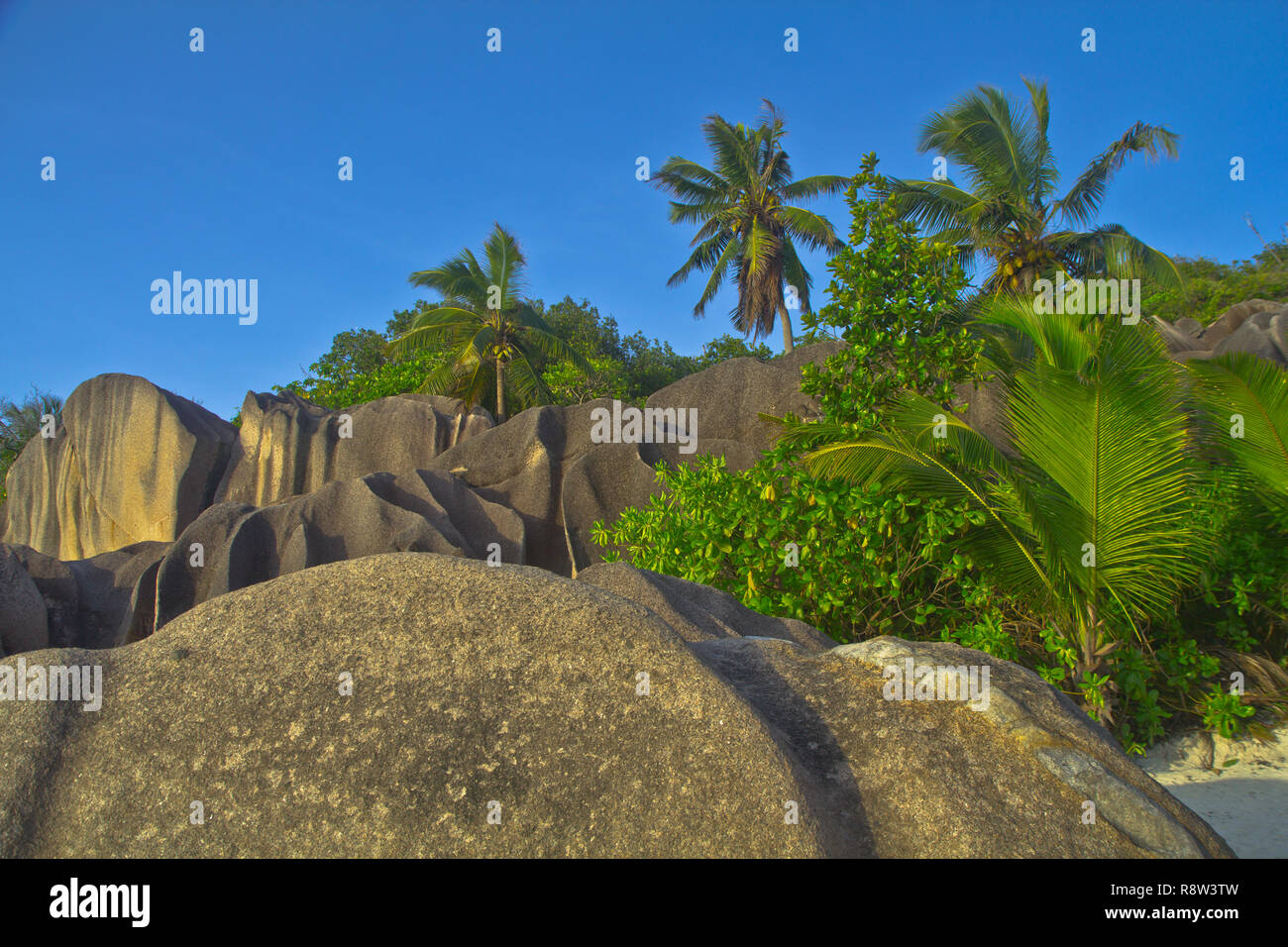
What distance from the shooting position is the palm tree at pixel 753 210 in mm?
24938

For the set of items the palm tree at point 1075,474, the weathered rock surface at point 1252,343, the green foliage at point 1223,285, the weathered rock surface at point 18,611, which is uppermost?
the green foliage at point 1223,285

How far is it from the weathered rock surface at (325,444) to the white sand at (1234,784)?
1470 centimetres

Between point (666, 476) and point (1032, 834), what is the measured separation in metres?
6.98

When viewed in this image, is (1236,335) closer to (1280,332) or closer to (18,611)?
(1280,332)

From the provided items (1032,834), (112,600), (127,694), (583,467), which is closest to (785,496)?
(1032,834)

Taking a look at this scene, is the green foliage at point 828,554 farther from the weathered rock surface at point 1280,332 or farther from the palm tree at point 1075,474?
the weathered rock surface at point 1280,332

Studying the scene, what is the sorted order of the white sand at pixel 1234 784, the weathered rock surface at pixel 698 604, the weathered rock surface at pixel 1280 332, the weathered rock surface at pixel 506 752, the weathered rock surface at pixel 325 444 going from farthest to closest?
the weathered rock surface at pixel 325 444 → the weathered rock surface at pixel 1280 332 → the white sand at pixel 1234 784 → the weathered rock surface at pixel 698 604 → the weathered rock surface at pixel 506 752

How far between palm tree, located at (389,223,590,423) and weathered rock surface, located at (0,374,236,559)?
553 cm

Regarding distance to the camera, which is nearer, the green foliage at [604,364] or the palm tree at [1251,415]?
the palm tree at [1251,415]

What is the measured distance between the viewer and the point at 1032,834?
253cm

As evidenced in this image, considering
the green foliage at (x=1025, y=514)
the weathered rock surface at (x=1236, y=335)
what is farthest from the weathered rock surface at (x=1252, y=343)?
the green foliage at (x=1025, y=514)

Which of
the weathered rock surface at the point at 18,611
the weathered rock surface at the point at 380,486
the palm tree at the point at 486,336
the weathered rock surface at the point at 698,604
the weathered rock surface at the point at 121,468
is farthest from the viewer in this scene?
the palm tree at the point at 486,336

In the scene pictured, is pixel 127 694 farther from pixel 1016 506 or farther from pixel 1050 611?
pixel 1050 611

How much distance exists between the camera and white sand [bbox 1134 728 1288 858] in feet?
19.6
